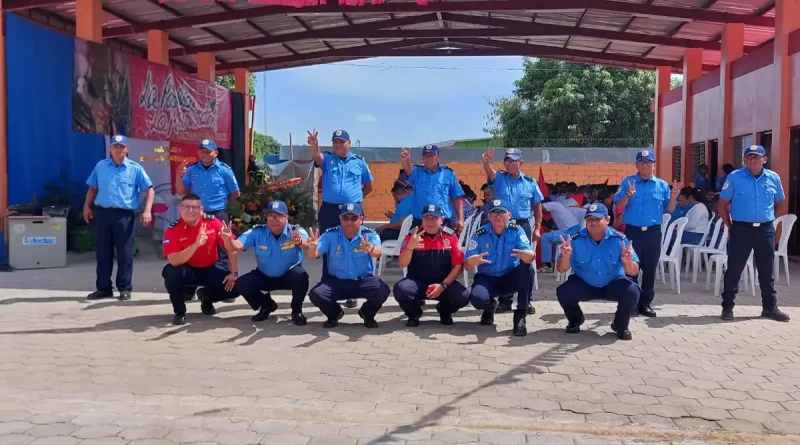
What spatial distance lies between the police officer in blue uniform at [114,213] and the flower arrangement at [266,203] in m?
4.74

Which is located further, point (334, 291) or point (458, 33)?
point (458, 33)

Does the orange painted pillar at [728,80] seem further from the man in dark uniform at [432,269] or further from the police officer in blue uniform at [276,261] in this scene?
the police officer in blue uniform at [276,261]

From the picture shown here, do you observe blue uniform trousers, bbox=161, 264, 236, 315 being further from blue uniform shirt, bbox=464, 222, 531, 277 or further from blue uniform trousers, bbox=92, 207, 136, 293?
blue uniform shirt, bbox=464, 222, 531, 277

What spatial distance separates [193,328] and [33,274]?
13.4 feet

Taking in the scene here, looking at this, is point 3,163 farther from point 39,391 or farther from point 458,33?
point 458,33

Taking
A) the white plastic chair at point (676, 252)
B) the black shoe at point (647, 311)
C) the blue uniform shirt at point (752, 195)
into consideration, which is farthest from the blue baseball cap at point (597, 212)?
the white plastic chair at point (676, 252)

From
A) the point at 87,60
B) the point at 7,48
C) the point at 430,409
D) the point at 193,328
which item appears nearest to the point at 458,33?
the point at 87,60

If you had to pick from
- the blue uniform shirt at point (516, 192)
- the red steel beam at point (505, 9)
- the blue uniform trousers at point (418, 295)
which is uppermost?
the red steel beam at point (505, 9)

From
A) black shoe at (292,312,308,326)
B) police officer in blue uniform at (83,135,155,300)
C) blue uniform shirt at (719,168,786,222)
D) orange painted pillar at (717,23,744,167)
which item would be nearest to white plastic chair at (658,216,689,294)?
blue uniform shirt at (719,168,786,222)

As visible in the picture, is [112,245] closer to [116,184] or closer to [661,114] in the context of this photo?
[116,184]

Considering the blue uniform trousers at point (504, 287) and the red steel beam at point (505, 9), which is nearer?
the blue uniform trousers at point (504, 287)

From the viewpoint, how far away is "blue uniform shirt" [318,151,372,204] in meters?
6.74

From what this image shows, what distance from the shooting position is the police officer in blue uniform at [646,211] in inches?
258

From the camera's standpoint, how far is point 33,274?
9.02 m
